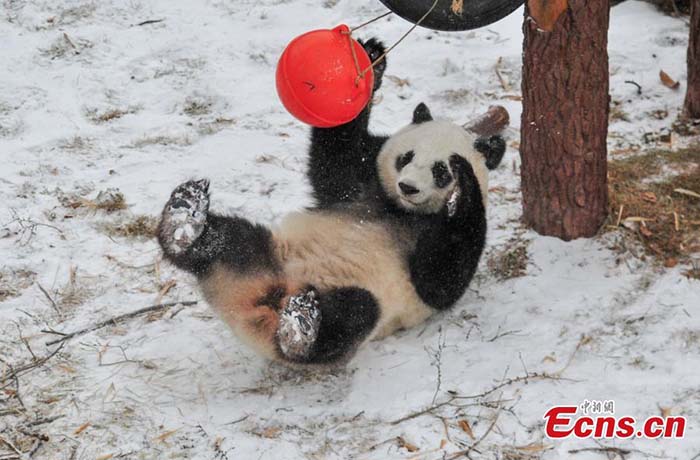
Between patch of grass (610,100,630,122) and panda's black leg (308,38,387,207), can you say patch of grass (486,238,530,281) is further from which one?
patch of grass (610,100,630,122)

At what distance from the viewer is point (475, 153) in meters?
4.27

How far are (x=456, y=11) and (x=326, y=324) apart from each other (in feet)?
4.97

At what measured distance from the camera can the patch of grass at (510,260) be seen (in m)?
4.43

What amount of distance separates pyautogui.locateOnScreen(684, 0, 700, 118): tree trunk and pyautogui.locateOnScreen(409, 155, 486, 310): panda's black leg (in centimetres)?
209

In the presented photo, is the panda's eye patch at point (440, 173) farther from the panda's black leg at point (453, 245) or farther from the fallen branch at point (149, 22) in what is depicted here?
the fallen branch at point (149, 22)

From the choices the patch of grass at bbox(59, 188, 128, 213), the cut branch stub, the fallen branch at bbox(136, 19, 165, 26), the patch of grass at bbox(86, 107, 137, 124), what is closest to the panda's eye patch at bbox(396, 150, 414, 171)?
the cut branch stub

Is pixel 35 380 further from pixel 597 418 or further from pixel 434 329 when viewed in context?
pixel 597 418

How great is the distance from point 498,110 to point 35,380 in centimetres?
347

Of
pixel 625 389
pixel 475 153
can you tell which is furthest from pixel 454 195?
pixel 625 389

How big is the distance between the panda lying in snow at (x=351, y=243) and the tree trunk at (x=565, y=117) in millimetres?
285

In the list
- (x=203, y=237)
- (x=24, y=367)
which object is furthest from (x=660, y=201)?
(x=24, y=367)

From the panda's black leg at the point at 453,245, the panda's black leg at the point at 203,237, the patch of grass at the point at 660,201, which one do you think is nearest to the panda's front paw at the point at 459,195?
the panda's black leg at the point at 453,245

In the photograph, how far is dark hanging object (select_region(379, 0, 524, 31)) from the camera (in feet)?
11.8

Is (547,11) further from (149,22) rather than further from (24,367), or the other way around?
(149,22)
